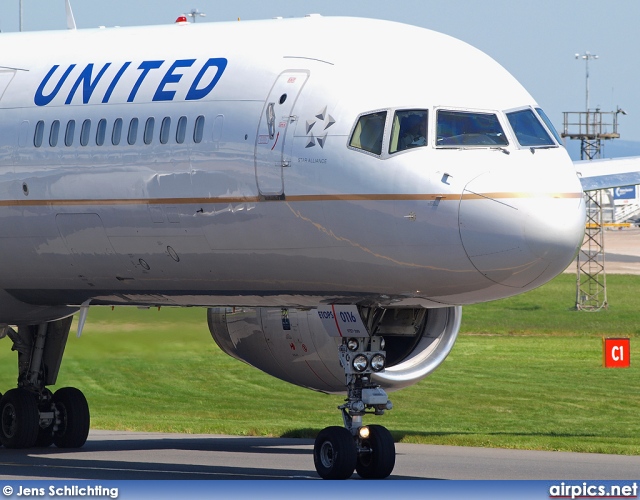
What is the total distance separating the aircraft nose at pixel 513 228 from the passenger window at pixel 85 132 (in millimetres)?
5405

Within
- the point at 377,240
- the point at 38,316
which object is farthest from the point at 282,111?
the point at 38,316

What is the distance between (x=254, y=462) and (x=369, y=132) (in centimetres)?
623

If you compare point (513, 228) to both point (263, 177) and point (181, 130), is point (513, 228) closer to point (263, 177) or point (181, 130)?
point (263, 177)

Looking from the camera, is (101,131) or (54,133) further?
(54,133)

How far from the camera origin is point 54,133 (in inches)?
753

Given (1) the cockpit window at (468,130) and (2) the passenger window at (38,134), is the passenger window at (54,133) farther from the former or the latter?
(1) the cockpit window at (468,130)

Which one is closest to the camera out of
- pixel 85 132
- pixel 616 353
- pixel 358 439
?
pixel 358 439

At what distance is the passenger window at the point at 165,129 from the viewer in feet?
59.1

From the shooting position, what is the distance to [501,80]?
55.4 feet

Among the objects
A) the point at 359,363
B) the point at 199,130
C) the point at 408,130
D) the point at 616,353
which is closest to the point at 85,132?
the point at 199,130

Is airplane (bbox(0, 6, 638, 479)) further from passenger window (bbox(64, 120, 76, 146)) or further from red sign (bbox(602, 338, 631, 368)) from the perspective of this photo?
red sign (bbox(602, 338, 631, 368))

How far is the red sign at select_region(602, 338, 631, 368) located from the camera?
36.7 m

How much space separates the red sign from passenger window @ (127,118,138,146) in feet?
66.6

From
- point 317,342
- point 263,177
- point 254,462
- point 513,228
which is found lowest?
point 254,462
